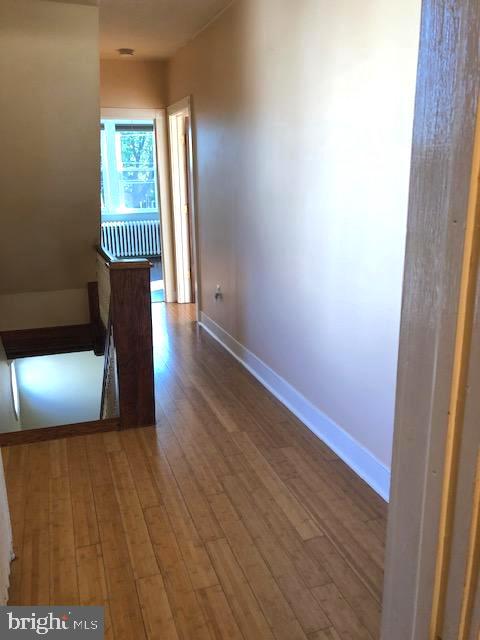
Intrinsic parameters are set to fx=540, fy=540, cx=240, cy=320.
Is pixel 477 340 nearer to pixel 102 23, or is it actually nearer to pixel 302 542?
pixel 302 542

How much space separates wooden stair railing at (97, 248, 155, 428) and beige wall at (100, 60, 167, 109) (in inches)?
118

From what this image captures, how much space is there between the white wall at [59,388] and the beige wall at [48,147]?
531 mm

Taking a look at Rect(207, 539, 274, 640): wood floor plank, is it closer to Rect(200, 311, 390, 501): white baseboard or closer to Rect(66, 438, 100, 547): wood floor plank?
Rect(66, 438, 100, 547): wood floor plank

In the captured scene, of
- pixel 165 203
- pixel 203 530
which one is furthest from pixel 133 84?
pixel 203 530

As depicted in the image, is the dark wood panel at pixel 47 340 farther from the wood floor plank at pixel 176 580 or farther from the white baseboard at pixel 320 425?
the wood floor plank at pixel 176 580

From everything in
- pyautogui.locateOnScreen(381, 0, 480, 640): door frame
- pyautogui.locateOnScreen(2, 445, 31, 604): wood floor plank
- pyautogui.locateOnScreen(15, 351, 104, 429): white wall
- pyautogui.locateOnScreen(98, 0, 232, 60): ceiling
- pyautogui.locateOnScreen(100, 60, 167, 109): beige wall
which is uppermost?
pyautogui.locateOnScreen(98, 0, 232, 60): ceiling

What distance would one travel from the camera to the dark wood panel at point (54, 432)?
2.94 metres

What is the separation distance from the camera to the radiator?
937 cm

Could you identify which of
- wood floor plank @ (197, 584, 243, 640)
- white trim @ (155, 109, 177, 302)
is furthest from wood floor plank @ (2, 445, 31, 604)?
white trim @ (155, 109, 177, 302)

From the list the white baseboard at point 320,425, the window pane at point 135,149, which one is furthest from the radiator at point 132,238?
the white baseboard at point 320,425

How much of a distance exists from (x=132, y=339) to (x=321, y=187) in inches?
52.4

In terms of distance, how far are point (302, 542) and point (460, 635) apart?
157 cm

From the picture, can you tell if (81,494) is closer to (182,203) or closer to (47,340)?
(47,340)

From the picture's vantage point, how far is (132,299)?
119 inches
